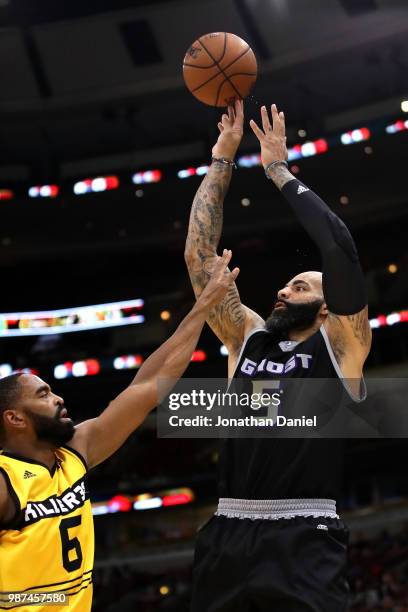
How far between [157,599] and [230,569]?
12839 mm

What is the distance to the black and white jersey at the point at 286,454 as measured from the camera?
148 inches

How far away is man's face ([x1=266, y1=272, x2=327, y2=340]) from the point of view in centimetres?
413

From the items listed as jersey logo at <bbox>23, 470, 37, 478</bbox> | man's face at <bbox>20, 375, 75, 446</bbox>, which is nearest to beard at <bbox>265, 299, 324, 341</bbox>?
man's face at <bbox>20, 375, 75, 446</bbox>

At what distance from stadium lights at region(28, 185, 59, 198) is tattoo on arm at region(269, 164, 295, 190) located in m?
13.8

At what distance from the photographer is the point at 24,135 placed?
1884 cm

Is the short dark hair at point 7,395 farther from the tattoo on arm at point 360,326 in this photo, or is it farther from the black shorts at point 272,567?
the tattoo on arm at point 360,326

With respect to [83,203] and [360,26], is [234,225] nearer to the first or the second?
[83,203]

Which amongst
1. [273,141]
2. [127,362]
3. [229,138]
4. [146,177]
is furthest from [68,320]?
[273,141]

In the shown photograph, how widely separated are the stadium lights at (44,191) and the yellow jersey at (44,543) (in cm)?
1454

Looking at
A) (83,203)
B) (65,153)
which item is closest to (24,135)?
(65,153)

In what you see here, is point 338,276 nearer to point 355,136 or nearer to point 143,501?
point 355,136

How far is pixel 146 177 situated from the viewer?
57.8 feet

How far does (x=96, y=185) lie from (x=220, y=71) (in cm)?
1296

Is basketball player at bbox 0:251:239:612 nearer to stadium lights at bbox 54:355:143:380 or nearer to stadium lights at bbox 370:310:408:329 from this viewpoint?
stadium lights at bbox 370:310:408:329
